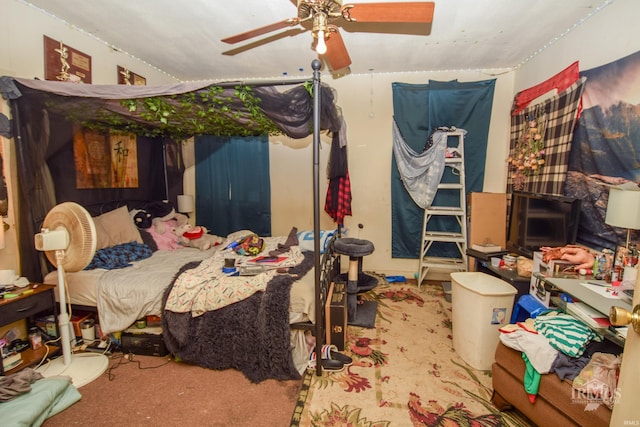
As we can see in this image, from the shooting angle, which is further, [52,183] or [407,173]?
[407,173]

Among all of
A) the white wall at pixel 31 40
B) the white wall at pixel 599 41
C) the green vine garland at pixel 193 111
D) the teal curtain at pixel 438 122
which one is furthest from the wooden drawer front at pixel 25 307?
the white wall at pixel 599 41

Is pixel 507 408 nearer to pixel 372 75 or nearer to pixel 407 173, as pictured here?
pixel 407 173

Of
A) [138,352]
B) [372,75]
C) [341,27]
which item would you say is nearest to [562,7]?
[341,27]

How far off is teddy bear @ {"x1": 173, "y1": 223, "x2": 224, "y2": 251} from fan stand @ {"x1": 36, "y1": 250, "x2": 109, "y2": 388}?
124 centimetres

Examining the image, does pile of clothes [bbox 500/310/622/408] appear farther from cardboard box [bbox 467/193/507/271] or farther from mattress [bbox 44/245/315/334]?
cardboard box [bbox 467/193/507/271]

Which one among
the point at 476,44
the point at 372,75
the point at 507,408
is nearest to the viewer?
the point at 507,408

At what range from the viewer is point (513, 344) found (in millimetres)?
1622

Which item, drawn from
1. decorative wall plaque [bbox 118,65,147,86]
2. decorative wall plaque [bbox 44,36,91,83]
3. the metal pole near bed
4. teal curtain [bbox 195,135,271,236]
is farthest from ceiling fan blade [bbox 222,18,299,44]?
teal curtain [bbox 195,135,271,236]

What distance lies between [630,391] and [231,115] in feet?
8.10

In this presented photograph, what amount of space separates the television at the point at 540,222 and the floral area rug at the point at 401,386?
100cm

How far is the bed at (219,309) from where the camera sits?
205 cm

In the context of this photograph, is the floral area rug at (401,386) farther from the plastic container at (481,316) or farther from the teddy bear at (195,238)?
the teddy bear at (195,238)

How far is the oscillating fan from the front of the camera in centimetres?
196

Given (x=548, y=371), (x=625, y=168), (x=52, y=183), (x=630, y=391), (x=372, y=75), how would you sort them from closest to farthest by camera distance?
(x=630, y=391), (x=548, y=371), (x=625, y=168), (x=52, y=183), (x=372, y=75)
